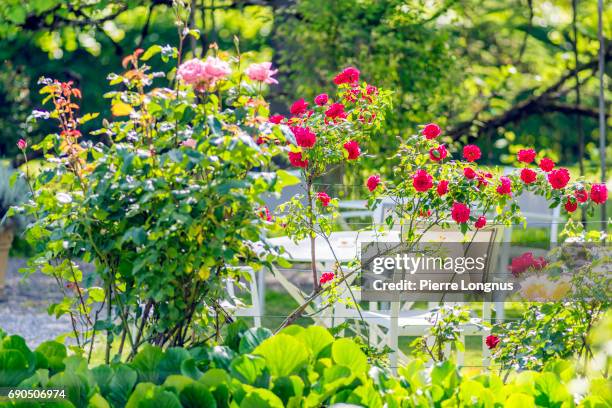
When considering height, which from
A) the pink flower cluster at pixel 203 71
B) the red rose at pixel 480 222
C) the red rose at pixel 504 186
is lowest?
the red rose at pixel 480 222

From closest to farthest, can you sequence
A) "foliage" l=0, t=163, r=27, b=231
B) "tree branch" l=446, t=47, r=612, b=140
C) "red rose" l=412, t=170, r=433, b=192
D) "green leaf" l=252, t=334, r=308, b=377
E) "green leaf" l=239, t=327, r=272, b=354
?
"green leaf" l=252, t=334, r=308, b=377
"green leaf" l=239, t=327, r=272, b=354
"red rose" l=412, t=170, r=433, b=192
"foliage" l=0, t=163, r=27, b=231
"tree branch" l=446, t=47, r=612, b=140

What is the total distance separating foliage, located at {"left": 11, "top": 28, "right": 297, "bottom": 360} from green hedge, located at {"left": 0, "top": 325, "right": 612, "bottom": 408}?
0.61 feet

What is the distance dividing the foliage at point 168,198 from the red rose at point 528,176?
75 centimetres

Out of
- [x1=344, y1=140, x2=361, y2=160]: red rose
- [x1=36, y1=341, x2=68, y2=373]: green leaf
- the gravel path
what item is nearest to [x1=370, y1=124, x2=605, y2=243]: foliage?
[x1=344, y1=140, x2=361, y2=160]: red rose

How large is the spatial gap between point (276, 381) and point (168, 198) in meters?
0.50

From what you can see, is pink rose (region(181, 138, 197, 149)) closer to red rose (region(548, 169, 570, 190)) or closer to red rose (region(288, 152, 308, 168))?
red rose (region(288, 152, 308, 168))

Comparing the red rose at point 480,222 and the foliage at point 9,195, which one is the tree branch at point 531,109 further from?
the red rose at point 480,222

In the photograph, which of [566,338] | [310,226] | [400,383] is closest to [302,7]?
[310,226]

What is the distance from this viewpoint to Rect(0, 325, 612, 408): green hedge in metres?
1.71

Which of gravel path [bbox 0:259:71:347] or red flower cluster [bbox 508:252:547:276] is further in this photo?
gravel path [bbox 0:259:71:347]

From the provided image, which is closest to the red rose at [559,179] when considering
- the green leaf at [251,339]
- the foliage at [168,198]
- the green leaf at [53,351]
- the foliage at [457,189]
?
the foliage at [457,189]

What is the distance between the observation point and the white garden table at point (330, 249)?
2.67 meters

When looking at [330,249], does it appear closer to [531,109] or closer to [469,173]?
[469,173]

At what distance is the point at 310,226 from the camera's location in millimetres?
2646
